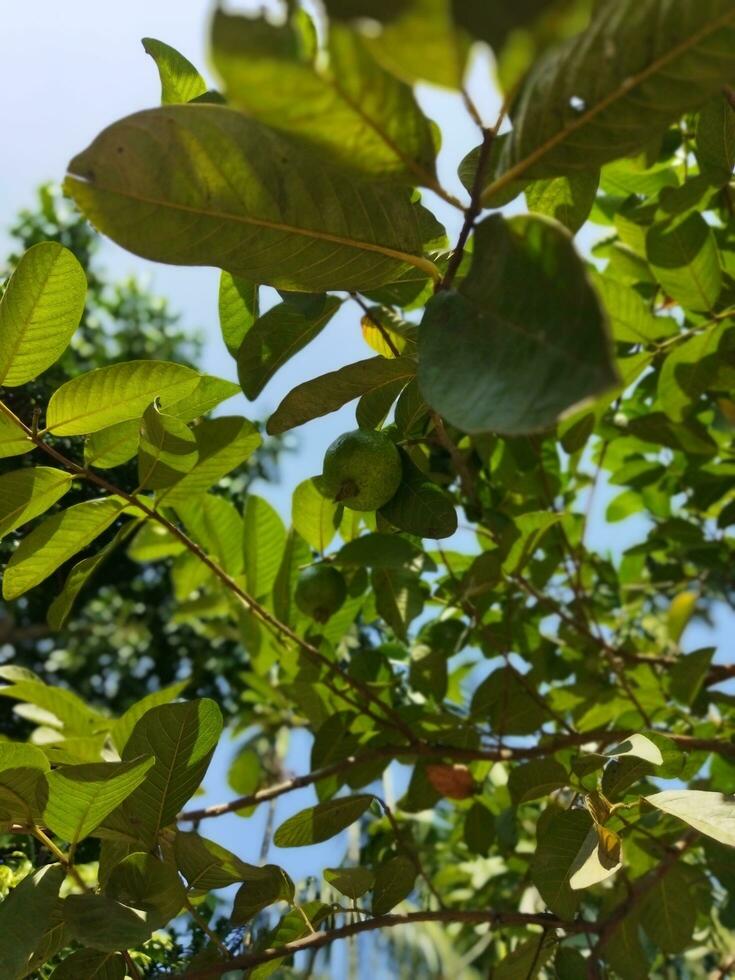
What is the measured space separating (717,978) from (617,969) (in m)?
0.16

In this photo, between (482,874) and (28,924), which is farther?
(482,874)

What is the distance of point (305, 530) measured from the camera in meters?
1.52

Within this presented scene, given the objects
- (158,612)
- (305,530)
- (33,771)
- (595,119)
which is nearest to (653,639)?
(305,530)

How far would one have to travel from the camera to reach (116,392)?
3.62 ft

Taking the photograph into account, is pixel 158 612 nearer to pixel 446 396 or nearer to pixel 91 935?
pixel 91 935

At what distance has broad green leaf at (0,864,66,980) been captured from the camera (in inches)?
34.0

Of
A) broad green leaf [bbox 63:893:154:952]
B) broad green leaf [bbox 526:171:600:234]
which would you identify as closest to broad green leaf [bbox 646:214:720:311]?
broad green leaf [bbox 526:171:600:234]

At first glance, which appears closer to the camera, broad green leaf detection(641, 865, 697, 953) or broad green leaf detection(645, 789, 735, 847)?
broad green leaf detection(645, 789, 735, 847)

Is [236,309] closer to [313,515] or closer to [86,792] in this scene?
[313,515]

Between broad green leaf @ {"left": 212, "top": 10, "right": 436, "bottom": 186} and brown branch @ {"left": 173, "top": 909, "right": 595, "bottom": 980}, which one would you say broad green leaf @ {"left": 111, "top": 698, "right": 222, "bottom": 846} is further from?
broad green leaf @ {"left": 212, "top": 10, "right": 436, "bottom": 186}

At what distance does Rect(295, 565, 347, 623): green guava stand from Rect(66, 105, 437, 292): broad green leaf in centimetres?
72

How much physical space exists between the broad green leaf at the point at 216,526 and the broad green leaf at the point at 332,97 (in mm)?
1114

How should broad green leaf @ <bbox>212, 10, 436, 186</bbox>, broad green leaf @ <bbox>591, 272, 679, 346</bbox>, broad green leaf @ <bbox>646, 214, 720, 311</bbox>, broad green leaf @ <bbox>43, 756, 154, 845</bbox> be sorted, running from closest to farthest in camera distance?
1. broad green leaf @ <bbox>212, 10, 436, 186</bbox>
2. broad green leaf @ <bbox>43, 756, 154, 845</bbox>
3. broad green leaf @ <bbox>646, 214, 720, 311</bbox>
4. broad green leaf @ <bbox>591, 272, 679, 346</bbox>

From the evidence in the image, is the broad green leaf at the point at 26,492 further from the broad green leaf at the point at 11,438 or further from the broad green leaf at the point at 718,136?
the broad green leaf at the point at 718,136
